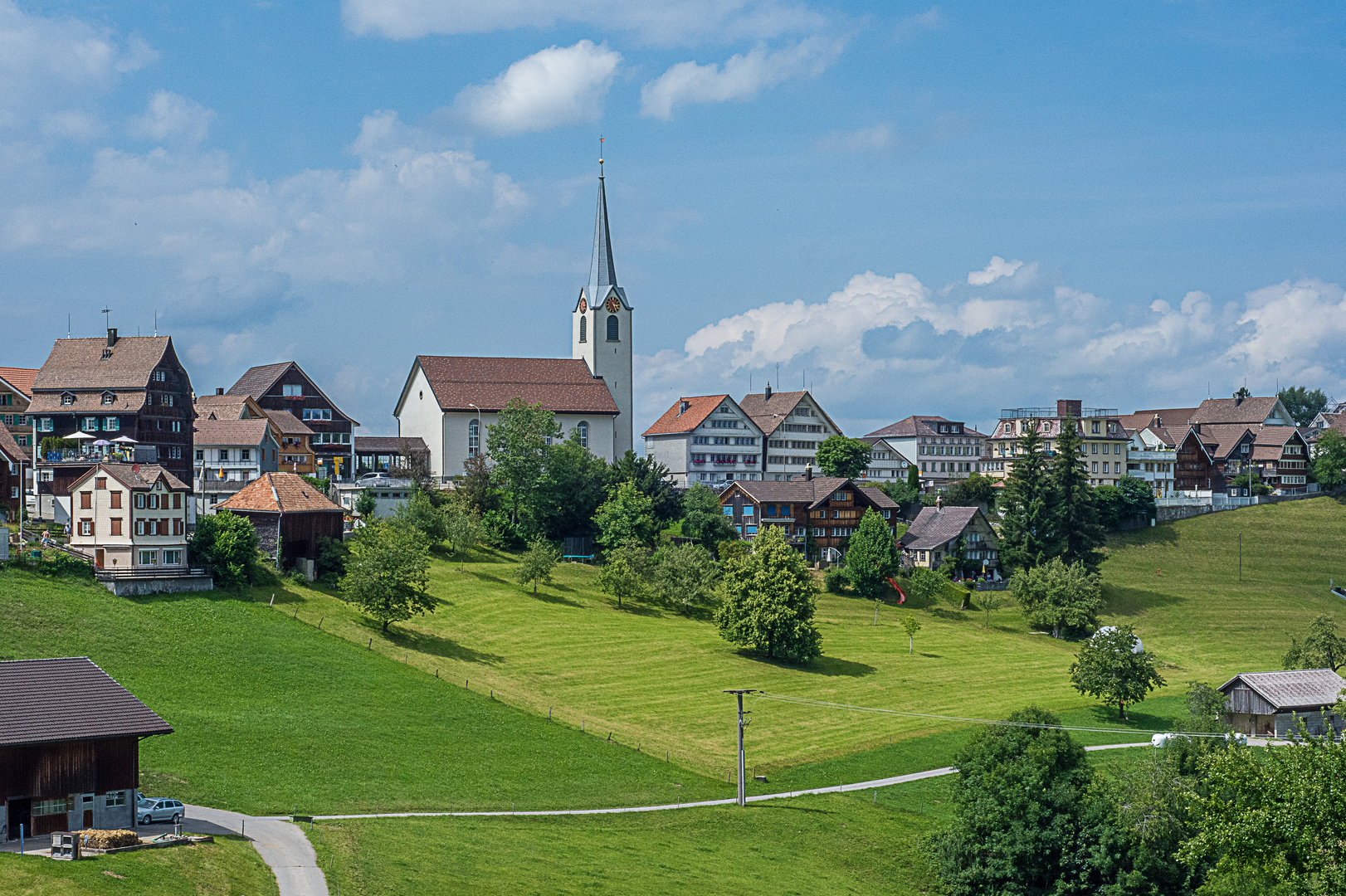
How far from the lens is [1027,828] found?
177 feet

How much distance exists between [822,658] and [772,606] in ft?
17.7

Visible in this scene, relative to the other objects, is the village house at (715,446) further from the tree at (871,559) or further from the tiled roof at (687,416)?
the tree at (871,559)

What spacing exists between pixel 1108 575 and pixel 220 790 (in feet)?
289

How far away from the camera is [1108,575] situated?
118 meters

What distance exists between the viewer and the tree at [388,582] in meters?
78.7

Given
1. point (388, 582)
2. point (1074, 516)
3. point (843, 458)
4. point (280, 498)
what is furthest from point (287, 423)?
point (1074, 516)

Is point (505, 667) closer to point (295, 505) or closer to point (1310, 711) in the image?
point (295, 505)

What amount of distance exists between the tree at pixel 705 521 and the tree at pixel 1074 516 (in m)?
29.3

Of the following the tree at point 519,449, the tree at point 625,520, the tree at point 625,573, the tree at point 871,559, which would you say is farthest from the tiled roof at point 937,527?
the tree at point 519,449

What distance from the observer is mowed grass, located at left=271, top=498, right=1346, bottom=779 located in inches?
2788

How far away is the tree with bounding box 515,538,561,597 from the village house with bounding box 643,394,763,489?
47.1 meters

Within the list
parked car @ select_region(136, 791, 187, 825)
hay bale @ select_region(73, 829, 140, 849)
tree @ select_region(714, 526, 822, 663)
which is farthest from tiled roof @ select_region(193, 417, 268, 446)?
hay bale @ select_region(73, 829, 140, 849)

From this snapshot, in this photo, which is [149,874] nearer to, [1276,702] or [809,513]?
[1276,702]

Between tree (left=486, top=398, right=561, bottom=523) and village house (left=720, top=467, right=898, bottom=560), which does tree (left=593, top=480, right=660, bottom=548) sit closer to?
tree (left=486, top=398, right=561, bottom=523)
